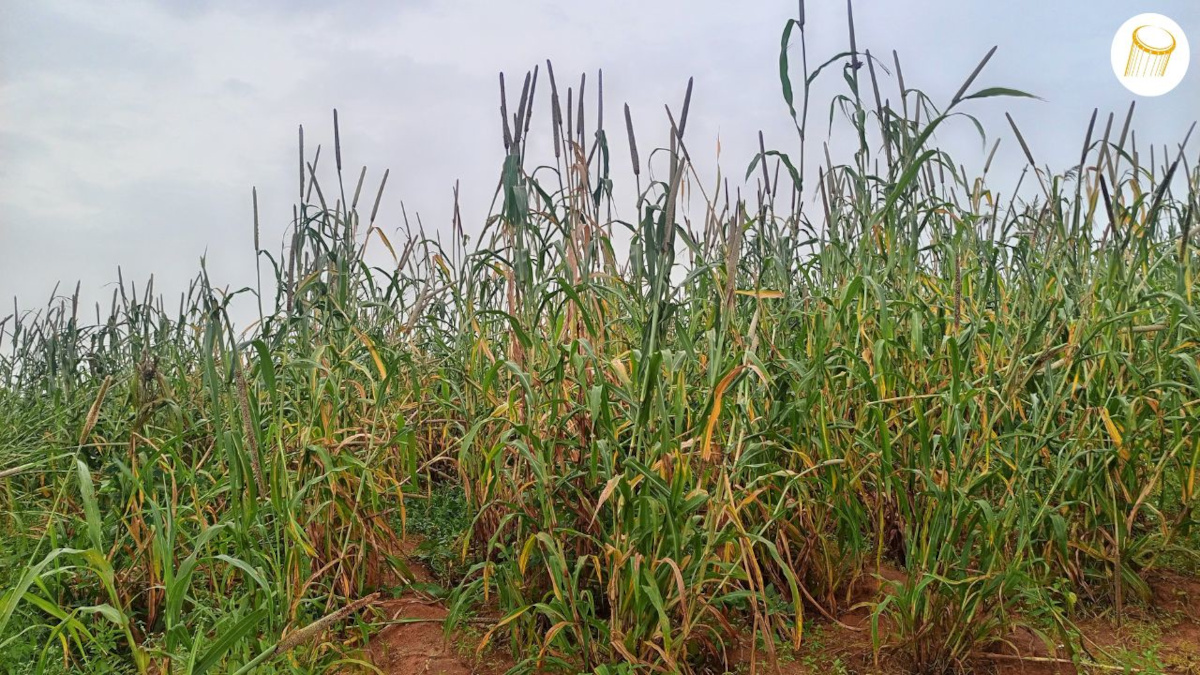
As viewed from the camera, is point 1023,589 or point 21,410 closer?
point 1023,589

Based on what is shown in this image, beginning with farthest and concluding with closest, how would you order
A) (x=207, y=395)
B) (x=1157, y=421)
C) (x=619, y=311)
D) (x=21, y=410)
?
(x=21, y=410)
(x=207, y=395)
(x=619, y=311)
(x=1157, y=421)

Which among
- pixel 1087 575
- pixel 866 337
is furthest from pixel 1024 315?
pixel 1087 575

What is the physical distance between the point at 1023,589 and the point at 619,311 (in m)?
1.32

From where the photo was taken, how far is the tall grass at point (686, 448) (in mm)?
1917

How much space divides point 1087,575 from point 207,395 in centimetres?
281

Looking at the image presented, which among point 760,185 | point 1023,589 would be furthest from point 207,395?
point 1023,589

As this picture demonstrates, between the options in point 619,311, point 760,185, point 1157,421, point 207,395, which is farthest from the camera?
point 760,185

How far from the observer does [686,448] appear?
6.79 ft

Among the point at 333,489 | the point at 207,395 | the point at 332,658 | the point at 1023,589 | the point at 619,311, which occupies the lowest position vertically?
the point at 332,658

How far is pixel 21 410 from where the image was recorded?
3922 millimetres

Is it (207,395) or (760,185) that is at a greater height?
(760,185)

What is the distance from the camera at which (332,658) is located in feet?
7.24

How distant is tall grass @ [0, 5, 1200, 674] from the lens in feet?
6.29

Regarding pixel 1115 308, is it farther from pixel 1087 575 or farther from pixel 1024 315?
pixel 1087 575
